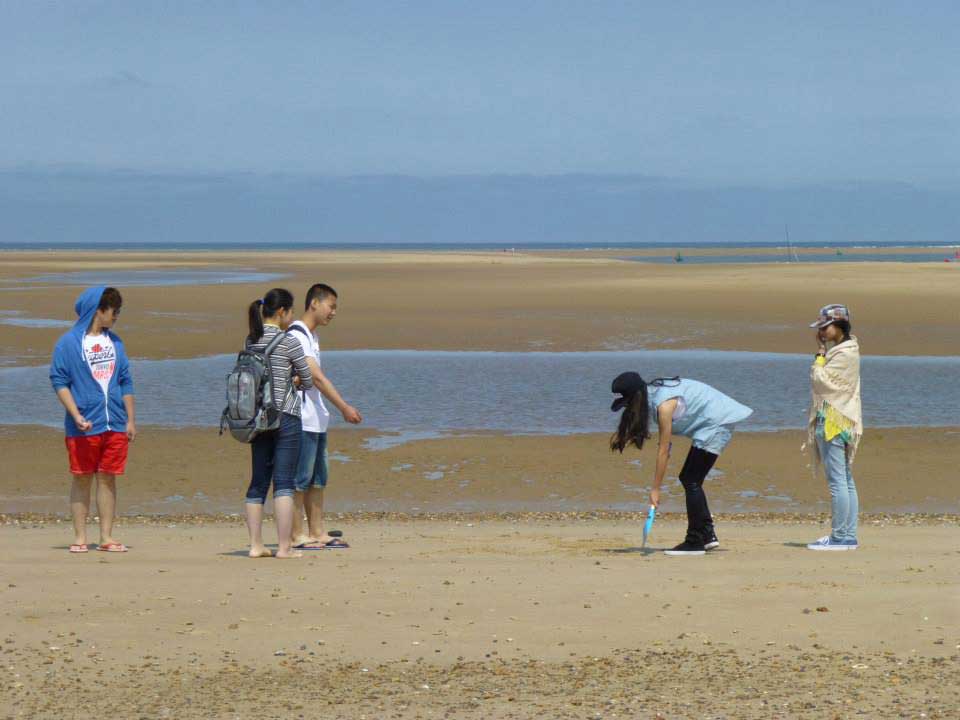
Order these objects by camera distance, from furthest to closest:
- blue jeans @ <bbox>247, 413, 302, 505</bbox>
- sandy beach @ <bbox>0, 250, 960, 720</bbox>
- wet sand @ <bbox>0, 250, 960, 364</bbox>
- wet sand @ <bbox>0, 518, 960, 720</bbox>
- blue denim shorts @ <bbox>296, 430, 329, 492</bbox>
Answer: wet sand @ <bbox>0, 250, 960, 364</bbox>
blue denim shorts @ <bbox>296, 430, 329, 492</bbox>
blue jeans @ <bbox>247, 413, 302, 505</bbox>
sandy beach @ <bbox>0, 250, 960, 720</bbox>
wet sand @ <bbox>0, 518, 960, 720</bbox>

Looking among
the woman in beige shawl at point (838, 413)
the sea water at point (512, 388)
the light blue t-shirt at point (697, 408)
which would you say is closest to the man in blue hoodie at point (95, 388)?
the light blue t-shirt at point (697, 408)

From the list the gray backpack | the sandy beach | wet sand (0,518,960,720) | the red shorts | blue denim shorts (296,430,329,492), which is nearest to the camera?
wet sand (0,518,960,720)

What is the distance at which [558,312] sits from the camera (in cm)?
3550

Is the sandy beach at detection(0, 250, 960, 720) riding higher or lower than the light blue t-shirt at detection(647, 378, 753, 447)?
lower

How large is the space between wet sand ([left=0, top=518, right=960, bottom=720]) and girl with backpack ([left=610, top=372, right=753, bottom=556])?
25 centimetres

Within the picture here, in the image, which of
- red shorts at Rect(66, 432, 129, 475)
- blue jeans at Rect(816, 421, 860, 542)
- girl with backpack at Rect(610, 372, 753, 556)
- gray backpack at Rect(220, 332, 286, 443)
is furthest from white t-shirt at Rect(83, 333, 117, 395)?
blue jeans at Rect(816, 421, 860, 542)

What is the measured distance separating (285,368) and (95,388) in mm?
1228

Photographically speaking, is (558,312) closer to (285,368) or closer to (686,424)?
(686,424)

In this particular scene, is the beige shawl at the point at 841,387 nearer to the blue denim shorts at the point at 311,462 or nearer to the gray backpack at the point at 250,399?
the blue denim shorts at the point at 311,462

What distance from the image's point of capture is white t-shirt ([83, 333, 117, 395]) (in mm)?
8359

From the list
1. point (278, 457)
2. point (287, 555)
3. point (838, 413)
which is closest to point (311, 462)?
point (278, 457)

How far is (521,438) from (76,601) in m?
8.64

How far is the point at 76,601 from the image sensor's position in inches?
280

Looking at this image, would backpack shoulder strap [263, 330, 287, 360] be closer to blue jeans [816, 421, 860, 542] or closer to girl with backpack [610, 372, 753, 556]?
girl with backpack [610, 372, 753, 556]
